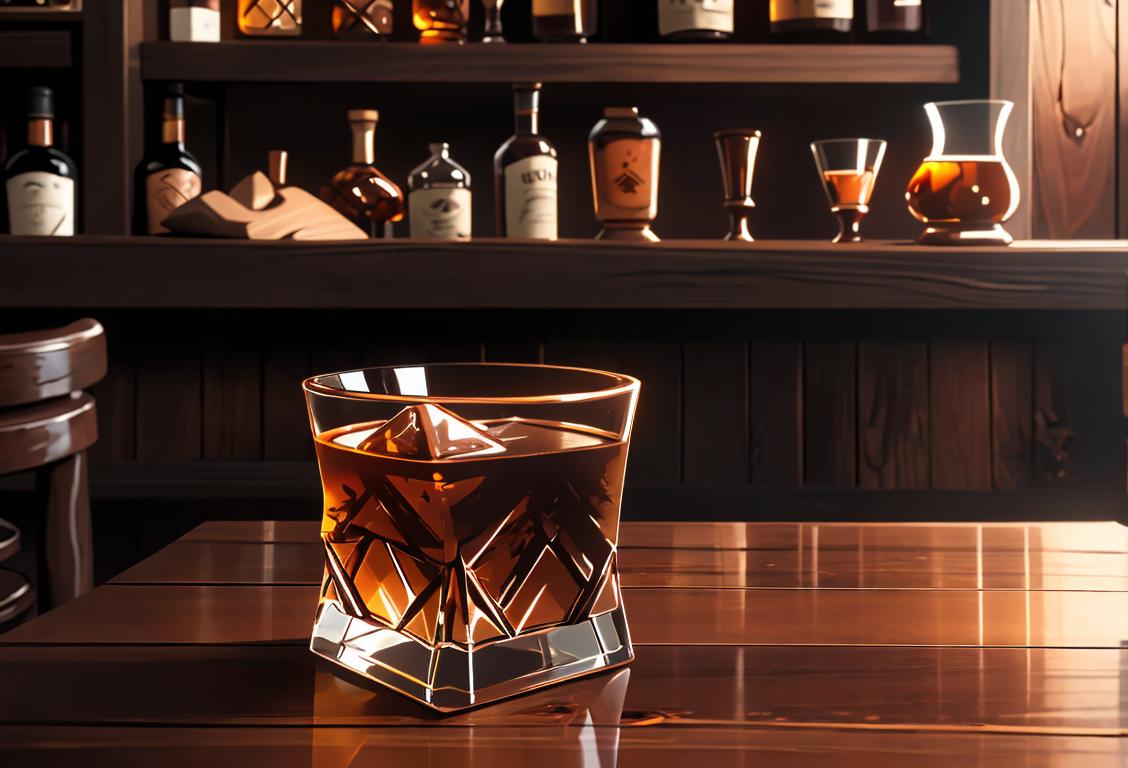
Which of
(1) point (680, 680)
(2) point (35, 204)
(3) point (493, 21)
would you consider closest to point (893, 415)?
(3) point (493, 21)

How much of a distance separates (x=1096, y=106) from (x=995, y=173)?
40cm

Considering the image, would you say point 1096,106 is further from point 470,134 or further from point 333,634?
point 333,634

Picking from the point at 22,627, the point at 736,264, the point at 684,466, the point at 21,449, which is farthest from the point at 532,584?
the point at 684,466

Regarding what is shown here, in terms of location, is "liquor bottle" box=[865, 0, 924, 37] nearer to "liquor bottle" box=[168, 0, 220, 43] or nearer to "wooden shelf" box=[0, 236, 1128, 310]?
"wooden shelf" box=[0, 236, 1128, 310]

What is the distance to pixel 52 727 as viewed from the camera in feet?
1.31

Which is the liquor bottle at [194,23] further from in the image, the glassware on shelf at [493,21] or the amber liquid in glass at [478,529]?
the amber liquid in glass at [478,529]

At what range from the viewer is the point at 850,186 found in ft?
5.87

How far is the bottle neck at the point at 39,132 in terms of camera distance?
1.80 meters

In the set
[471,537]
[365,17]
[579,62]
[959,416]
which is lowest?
[959,416]

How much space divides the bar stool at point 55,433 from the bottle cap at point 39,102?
1079 millimetres

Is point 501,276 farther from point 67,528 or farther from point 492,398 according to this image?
point 492,398

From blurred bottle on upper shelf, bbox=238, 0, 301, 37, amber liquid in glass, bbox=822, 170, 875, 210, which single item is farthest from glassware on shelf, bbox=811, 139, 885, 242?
blurred bottle on upper shelf, bbox=238, 0, 301, 37

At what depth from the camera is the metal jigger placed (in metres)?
1.82

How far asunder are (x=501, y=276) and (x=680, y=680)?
50.0 inches
